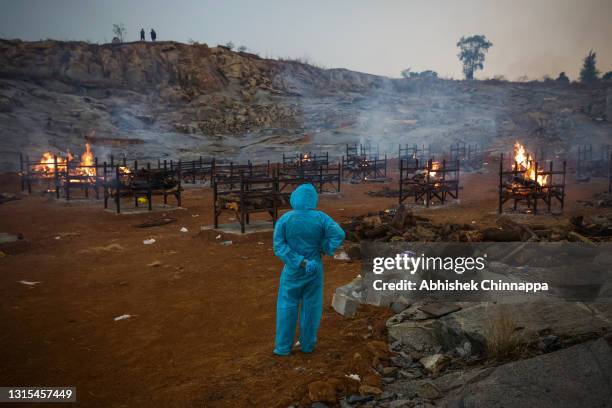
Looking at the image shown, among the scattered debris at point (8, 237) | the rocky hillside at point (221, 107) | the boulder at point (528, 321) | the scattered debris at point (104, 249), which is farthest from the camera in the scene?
the rocky hillside at point (221, 107)

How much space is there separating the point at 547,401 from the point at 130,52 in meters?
64.2

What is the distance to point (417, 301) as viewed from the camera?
7.27 m

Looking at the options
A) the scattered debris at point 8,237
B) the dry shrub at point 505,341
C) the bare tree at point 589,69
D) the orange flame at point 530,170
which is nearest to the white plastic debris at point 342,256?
the dry shrub at point 505,341

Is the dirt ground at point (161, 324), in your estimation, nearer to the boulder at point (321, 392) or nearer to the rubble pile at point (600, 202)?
the boulder at point (321, 392)

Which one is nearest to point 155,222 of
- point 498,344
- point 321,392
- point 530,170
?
point 321,392

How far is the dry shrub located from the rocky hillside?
38601 mm

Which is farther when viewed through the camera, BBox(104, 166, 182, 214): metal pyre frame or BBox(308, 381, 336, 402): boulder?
BBox(104, 166, 182, 214): metal pyre frame

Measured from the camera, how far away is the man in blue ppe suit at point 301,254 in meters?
5.80

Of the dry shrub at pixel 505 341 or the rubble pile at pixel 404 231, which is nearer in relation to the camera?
the dry shrub at pixel 505 341

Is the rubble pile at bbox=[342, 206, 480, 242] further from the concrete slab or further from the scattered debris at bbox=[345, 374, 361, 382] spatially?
the scattered debris at bbox=[345, 374, 361, 382]

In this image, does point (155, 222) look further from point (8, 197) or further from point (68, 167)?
point (8, 197)

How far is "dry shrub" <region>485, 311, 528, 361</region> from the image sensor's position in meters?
5.05

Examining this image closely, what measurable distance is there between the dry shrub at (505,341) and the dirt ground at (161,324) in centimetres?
145

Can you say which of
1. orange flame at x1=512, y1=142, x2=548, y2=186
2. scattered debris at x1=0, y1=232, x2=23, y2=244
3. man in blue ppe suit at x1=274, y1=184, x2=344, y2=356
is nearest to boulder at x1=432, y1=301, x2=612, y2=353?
man in blue ppe suit at x1=274, y1=184, x2=344, y2=356
